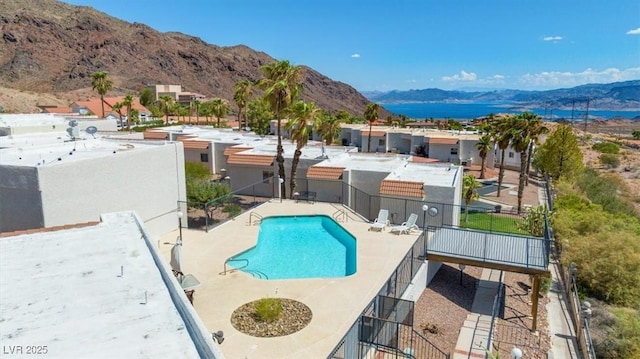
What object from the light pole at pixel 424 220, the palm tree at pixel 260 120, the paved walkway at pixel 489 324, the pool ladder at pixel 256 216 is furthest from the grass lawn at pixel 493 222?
the palm tree at pixel 260 120

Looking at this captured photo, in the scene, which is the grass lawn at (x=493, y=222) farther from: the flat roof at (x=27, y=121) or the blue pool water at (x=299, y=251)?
the flat roof at (x=27, y=121)

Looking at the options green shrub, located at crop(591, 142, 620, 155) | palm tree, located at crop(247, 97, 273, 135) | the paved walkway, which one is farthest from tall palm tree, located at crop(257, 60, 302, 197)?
green shrub, located at crop(591, 142, 620, 155)

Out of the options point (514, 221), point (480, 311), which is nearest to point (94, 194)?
point (480, 311)

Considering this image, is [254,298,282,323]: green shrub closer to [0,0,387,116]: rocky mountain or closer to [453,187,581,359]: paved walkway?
[453,187,581,359]: paved walkway

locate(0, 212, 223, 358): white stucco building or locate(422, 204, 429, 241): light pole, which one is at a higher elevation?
locate(0, 212, 223, 358): white stucco building

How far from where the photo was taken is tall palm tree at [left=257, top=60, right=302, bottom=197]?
82.3 feet

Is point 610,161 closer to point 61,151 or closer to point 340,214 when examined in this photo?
point 340,214

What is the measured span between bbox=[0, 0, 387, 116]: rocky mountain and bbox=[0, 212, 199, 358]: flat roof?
10518cm

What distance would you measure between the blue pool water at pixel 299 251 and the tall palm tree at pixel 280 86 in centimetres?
444

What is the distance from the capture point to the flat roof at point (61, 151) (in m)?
15.0

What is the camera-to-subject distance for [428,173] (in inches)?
1035

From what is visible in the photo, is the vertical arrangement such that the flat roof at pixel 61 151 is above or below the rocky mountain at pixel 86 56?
below

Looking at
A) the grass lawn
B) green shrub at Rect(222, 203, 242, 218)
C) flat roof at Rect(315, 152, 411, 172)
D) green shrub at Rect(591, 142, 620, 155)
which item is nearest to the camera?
green shrub at Rect(222, 203, 242, 218)

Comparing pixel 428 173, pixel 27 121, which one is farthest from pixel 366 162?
pixel 27 121
